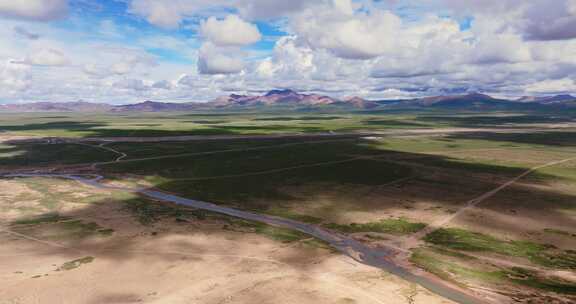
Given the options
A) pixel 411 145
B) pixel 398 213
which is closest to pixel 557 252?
pixel 398 213

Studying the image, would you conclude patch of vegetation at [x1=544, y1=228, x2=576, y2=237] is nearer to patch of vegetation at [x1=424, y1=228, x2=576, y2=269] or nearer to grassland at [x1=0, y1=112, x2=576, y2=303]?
grassland at [x1=0, y1=112, x2=576, y2=303]

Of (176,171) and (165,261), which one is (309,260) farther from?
(176,171)

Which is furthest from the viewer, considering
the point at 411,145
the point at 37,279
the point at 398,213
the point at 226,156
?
the point at 411,145

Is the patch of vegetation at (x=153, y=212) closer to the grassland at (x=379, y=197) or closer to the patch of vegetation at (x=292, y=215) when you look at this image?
the grassland at (x=379, y=197)

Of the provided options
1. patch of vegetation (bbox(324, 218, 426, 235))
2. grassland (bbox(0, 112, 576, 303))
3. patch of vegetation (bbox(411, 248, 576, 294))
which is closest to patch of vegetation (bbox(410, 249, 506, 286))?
patch of vegetation (bbox(411, 248, 576, 294))

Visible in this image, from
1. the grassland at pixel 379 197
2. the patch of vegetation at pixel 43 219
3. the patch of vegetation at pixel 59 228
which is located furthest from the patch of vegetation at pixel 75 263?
the patch of vegetation at pixel 43 219
